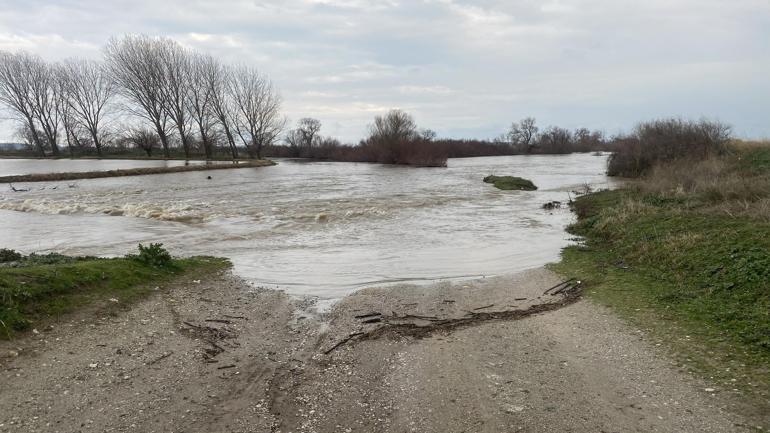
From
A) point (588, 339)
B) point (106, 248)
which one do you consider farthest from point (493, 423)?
point (106, 248)

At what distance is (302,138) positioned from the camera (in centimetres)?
11025

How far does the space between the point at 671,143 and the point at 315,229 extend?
26879 mm

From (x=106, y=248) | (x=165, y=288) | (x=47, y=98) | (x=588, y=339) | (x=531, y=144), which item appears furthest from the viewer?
(x=531, y=144)

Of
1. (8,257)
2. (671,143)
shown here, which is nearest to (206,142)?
(671,143)

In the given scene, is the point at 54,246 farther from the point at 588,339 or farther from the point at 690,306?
the point at 690,306

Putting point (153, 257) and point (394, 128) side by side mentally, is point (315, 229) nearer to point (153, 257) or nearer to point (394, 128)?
point (153, 257)

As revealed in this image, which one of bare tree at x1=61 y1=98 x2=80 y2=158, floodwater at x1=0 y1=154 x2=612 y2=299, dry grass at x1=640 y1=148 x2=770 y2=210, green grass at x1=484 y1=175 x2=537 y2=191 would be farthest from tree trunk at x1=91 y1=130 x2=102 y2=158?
dry grass at x1=640 y1=148 x2=770 y2=210

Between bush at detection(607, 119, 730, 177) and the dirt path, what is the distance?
91.3ft

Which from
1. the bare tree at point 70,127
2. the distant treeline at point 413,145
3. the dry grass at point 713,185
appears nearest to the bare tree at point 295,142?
the distant treeline at point 413,145

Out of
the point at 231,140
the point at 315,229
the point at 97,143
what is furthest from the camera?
the point at 97,143

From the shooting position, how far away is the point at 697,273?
834 centimetres

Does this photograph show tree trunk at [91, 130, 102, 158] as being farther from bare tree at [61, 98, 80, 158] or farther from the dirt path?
the dirt path

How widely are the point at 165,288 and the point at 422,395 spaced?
17.6ft

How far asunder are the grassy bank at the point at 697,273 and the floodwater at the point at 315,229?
5.57ft
